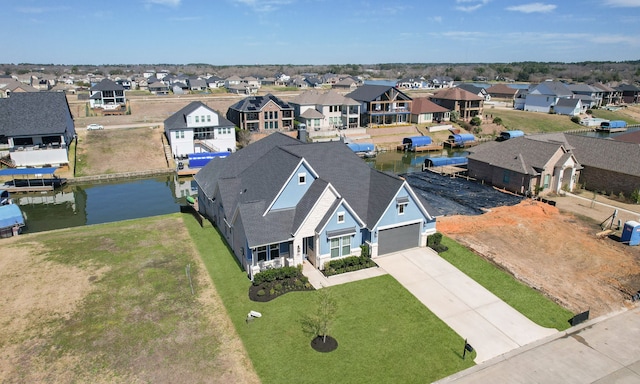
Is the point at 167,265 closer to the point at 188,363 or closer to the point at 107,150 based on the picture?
the point at 188,363

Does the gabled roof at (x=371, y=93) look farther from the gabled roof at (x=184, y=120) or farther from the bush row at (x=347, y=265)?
the bush row at (x=347, y=265)

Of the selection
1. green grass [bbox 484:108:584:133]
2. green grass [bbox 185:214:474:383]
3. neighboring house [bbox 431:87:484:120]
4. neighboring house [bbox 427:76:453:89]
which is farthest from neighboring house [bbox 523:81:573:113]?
green grass [bbox 185:214:474:383]

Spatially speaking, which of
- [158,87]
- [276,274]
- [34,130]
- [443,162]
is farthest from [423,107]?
[158,87]

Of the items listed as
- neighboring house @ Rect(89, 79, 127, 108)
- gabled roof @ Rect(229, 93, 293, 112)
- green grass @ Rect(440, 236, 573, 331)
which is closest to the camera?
green grass @ Rect(440, 236, 573, 331)

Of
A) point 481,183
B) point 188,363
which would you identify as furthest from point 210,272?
point 481,183

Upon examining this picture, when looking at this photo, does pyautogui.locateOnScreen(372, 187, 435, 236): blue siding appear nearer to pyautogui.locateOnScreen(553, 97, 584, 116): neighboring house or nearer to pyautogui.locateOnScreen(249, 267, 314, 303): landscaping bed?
pyautogui.locateOnScreen(249, 267, 314, 303): landscaping bed

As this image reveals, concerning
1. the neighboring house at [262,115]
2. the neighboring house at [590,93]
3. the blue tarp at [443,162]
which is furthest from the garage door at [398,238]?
the neighboring house at [590,93]

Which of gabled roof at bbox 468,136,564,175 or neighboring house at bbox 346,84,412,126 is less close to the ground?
neighboring house at bbox 346,84,412,126
